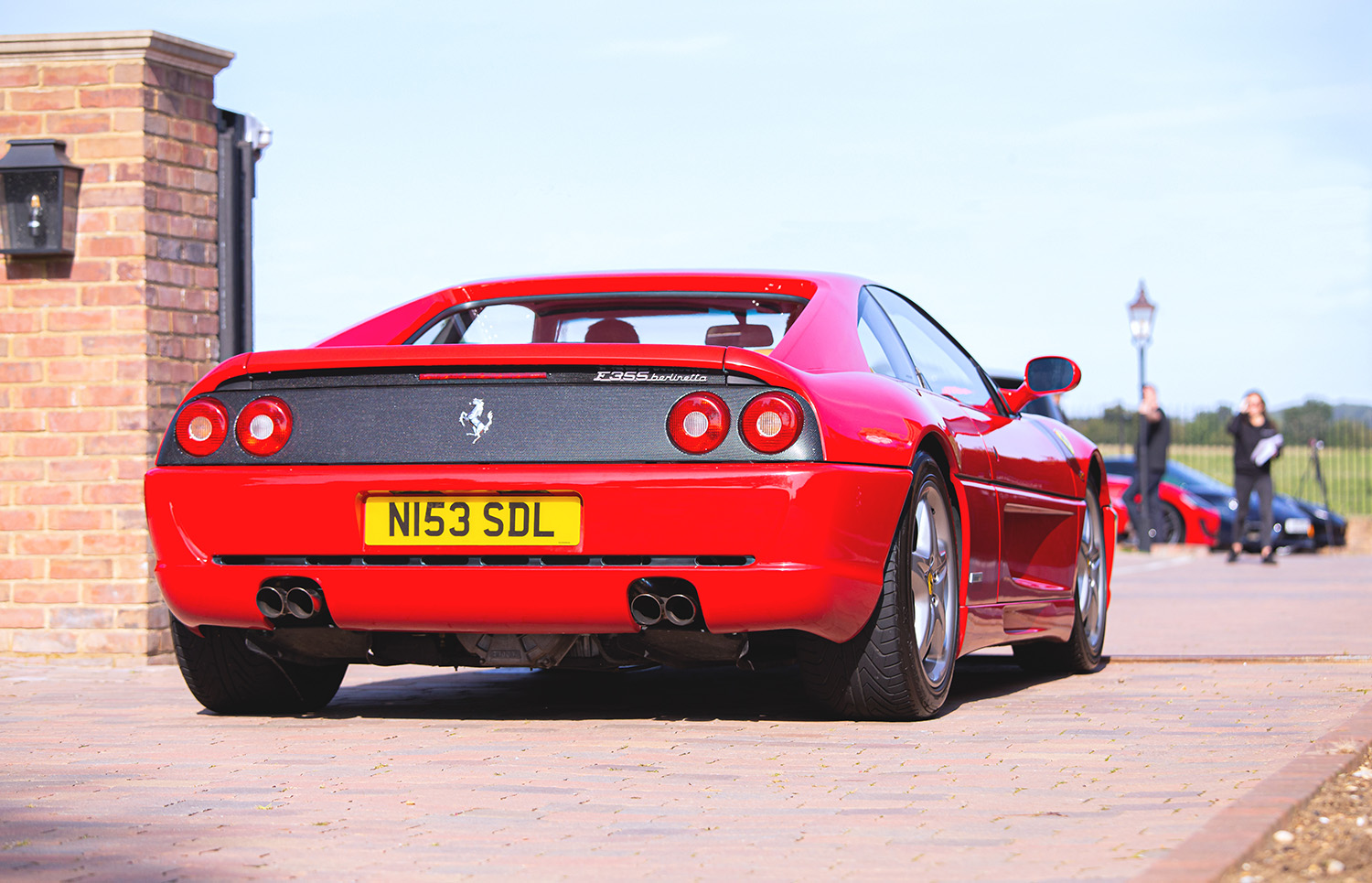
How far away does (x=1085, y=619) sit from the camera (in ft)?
23.9

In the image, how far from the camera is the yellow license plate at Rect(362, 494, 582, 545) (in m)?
4.80

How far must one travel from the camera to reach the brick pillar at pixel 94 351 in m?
7.62

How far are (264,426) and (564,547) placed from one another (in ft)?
3.13

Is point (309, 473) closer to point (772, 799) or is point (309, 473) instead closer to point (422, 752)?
point (422, 752)

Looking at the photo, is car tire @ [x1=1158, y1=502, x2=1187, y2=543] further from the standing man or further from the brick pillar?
the brick pillar

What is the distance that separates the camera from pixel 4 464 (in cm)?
777

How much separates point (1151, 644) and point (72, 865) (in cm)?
646

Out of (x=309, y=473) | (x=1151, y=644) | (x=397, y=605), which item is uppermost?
(x=309, y=473)

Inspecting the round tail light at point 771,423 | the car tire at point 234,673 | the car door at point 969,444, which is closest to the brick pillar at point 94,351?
the car tire at point 234,673

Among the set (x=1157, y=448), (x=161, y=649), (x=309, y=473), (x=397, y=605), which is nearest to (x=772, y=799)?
(x=397, y=605)

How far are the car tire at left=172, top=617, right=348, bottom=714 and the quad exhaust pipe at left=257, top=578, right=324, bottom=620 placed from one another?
0.42 meters

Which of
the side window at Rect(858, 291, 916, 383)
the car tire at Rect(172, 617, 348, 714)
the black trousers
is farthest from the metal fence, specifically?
the car tire at Rect(172, 617, 348, 714)

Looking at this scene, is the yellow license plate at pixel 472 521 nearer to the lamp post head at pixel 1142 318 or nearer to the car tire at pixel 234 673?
the car tire at pixel 234 673

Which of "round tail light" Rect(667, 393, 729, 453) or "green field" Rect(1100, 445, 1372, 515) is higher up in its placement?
"round tail light" Rect(667, 393, 729, 453)
